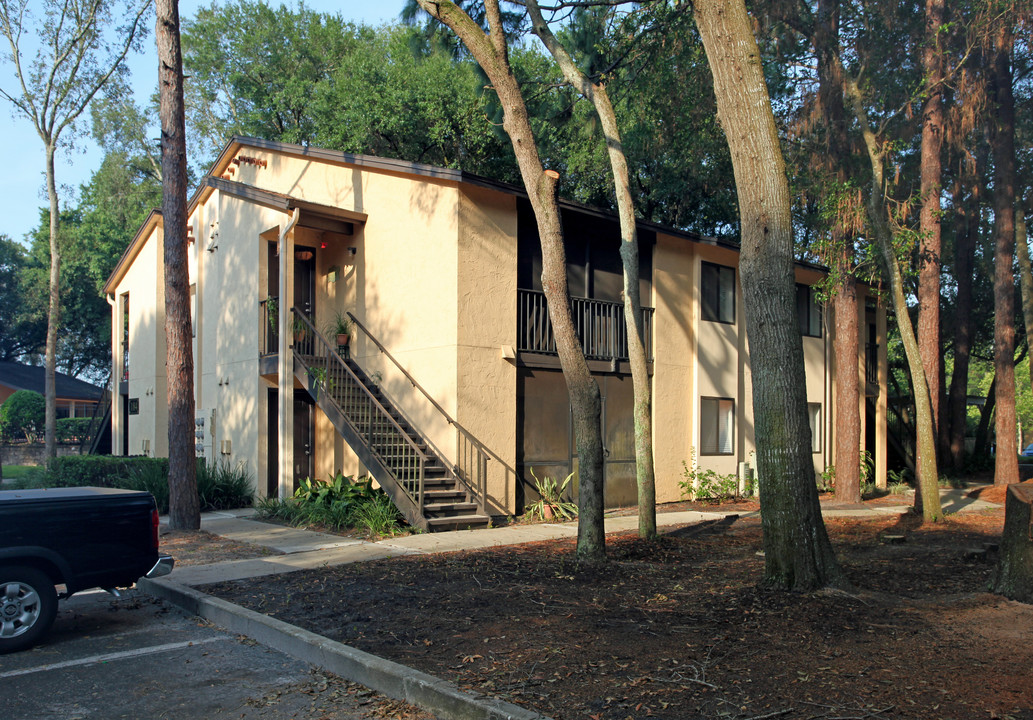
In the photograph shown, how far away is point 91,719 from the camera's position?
4840mm

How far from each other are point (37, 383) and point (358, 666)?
3920 cm

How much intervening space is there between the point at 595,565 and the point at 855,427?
9.79m

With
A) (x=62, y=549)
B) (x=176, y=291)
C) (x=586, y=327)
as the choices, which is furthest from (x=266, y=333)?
(x=62, y=549)

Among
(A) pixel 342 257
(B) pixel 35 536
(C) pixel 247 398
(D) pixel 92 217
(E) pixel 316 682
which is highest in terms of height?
(D) pixel 92 217

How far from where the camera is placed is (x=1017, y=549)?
21.8 feet

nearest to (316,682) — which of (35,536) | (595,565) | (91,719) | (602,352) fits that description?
(91,719)

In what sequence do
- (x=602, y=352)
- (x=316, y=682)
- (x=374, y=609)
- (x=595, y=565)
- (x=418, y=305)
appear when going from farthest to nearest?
(x=602, y=352) < (x=418, y=305) < (x=595, y=565) < (x=374, y=609) < (x=316, y=682)

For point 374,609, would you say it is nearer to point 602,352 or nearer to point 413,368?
point 413,368

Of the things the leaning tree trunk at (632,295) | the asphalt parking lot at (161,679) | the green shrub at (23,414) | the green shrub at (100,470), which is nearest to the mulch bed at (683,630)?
the asphalt parking lot at (161,679)

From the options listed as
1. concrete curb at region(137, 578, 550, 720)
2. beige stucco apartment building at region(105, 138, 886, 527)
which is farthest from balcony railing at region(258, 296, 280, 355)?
concrete curb at region(137, 578, 550, 720)

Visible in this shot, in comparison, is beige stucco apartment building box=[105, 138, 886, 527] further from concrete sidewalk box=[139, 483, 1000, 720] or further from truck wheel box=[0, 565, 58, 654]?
truck wheel box=[0, 565, 58, 654]

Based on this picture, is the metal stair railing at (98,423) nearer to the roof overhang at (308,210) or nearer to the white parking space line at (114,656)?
the roof overhang at (308,210)

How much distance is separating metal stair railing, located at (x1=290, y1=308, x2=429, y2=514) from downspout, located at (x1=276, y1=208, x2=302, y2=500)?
0.25m

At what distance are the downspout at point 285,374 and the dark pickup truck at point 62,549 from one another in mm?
7210
